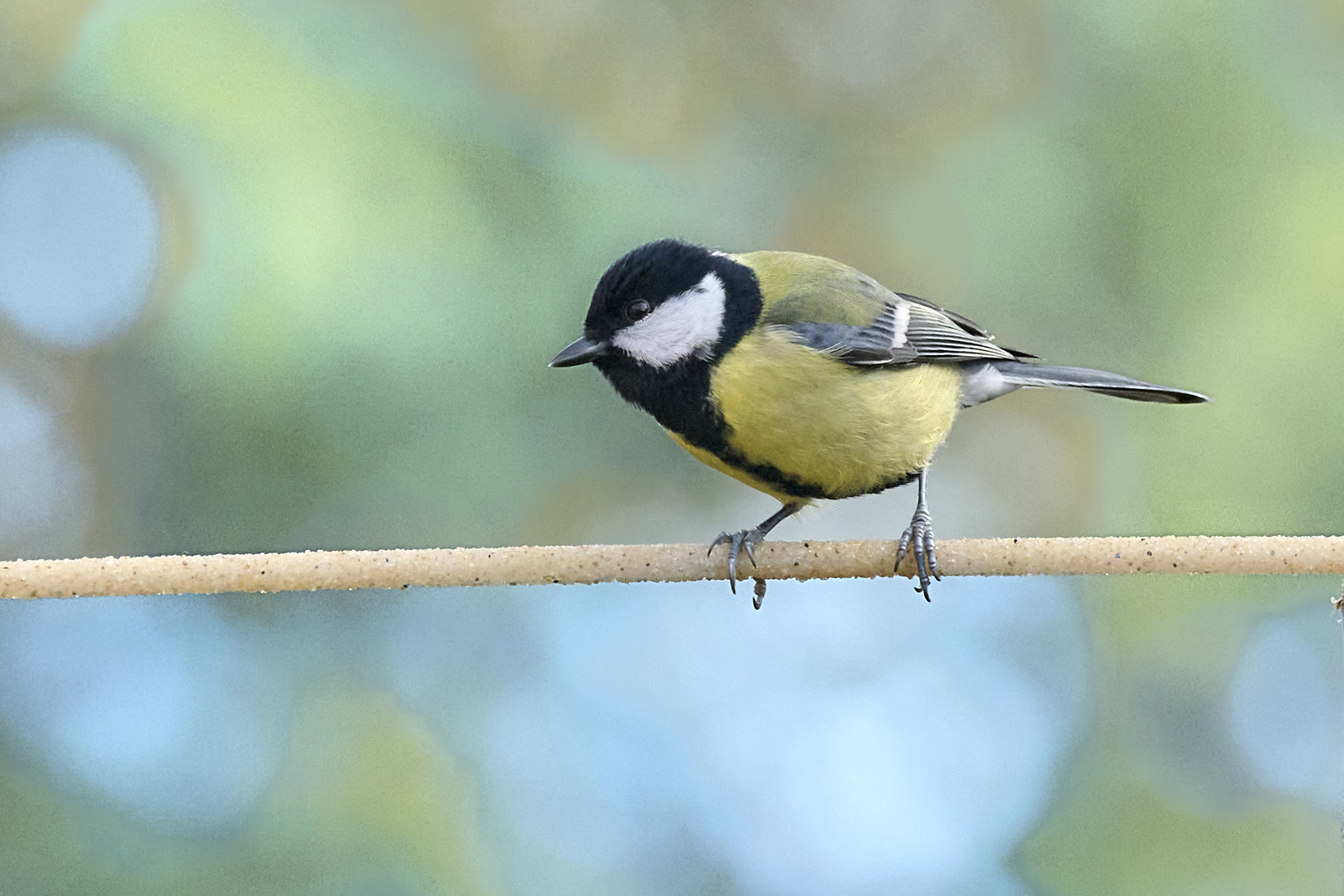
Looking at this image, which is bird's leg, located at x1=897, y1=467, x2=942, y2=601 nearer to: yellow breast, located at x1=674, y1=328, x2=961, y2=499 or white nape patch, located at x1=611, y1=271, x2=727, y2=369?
yellow breast, located at x1=674, y1=328, x2=961, y2=499

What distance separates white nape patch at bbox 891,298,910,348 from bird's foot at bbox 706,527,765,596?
0.31m

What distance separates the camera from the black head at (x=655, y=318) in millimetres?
1594

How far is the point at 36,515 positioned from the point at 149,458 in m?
0.24

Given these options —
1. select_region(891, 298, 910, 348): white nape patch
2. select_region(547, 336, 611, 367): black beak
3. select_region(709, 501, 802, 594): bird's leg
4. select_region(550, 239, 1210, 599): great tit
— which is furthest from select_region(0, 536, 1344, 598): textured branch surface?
select_region(891, 298, 910, 348): white nape patch

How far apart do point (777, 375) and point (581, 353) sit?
24 cm

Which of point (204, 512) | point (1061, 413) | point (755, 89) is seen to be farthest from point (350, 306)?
point (1061, 413)

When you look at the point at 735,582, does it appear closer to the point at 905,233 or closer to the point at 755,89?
the point at 905,233

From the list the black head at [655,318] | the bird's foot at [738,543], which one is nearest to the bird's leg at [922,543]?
the bird's foot at [738,543]

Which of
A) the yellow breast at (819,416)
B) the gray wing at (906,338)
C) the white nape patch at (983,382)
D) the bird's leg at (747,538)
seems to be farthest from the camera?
the white nape patch at (983,382)

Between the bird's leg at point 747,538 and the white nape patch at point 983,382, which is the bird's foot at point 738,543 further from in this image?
the white nape patch at point 983,382

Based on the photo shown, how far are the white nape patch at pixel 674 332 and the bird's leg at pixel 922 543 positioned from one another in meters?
0.33

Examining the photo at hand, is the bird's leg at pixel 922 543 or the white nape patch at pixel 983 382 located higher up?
the white nape patch at pixel 983 382

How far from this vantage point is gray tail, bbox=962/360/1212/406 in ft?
5.33

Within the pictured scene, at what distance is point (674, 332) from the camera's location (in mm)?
1608
